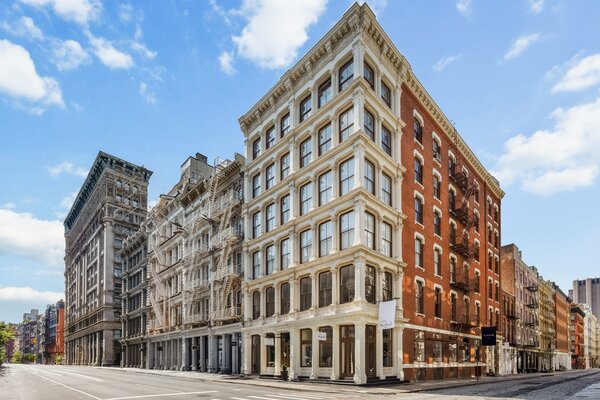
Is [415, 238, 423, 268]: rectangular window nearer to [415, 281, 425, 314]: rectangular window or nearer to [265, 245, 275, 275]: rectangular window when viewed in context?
[415, 281, 425, 314]: rectangular window

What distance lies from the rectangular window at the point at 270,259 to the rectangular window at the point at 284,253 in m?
1.12

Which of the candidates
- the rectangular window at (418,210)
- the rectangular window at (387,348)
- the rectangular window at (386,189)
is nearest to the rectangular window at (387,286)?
the rectangular window at (387,348)

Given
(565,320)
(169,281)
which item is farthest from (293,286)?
(565,320)

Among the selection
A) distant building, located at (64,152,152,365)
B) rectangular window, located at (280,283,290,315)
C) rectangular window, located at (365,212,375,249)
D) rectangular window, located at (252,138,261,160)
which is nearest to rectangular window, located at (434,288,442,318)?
rectangular window, located at (365,212,375,249)

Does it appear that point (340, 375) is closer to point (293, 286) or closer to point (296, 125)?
point (293, 286)

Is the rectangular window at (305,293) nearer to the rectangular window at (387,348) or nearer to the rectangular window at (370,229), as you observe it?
the rectangular window at (387,348)

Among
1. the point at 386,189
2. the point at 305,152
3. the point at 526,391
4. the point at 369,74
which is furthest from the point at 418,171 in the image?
the point at 526,391

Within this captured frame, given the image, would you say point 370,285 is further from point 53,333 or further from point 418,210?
point 53,333

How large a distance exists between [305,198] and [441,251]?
12482 mm

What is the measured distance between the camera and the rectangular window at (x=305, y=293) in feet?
104

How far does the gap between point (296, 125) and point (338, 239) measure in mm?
10161

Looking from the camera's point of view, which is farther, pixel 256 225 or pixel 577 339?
pixel 577 339

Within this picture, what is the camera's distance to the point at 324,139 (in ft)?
107

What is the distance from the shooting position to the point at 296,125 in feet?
115
